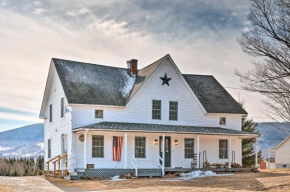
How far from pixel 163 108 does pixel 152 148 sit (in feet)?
9.87

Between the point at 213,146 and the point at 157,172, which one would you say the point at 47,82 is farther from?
the point at 213,146

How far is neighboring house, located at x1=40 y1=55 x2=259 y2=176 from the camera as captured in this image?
89.1 ft

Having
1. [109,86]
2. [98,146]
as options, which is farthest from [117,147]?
[109,86]

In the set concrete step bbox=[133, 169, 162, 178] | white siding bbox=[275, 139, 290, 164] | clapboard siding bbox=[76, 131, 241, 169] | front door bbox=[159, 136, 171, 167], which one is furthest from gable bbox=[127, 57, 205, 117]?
white siding bbox=[275, 139, 290, 164]

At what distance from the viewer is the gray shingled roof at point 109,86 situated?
1110 inches

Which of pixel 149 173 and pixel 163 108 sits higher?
pixel 163 108

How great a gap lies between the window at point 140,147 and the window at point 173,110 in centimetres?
296

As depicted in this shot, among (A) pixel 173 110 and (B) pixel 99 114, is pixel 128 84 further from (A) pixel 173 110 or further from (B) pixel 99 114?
(B) pixel 99 114

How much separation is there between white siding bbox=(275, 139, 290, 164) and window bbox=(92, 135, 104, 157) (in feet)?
110

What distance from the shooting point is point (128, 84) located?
3081 centimetres

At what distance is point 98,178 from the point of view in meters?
25.5

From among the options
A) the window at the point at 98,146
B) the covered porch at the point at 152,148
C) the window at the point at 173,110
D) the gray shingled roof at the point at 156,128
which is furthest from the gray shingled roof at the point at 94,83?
the window at the point at 173,110

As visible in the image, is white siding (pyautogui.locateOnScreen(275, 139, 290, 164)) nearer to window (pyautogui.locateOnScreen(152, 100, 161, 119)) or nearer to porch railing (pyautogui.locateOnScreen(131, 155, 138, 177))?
window (pyautogui.locateOnScreen(152, 100, 161, 119))

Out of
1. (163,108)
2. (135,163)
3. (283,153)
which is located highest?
(163,108)
